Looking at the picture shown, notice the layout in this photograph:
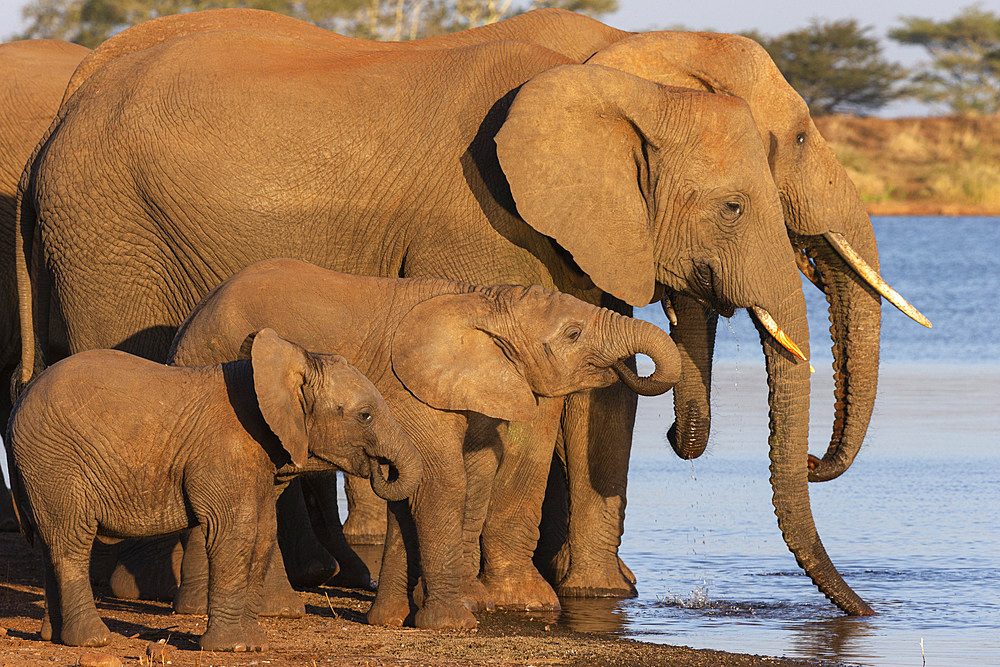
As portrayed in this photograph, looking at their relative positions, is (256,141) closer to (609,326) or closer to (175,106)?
(175,106)

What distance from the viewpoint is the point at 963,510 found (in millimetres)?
10117

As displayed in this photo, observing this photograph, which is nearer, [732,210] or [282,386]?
[282,386]

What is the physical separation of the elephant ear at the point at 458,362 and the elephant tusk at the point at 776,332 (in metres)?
1.26

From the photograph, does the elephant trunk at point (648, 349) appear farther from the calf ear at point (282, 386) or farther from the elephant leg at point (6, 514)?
the elephant leg at point (6, 514)

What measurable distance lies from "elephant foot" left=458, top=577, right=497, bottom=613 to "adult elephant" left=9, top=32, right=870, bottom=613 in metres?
0.14

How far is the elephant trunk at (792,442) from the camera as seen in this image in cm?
773

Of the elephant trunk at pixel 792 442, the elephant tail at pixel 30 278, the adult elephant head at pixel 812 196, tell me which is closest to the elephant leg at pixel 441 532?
the elephant trunk at pixel 792 442

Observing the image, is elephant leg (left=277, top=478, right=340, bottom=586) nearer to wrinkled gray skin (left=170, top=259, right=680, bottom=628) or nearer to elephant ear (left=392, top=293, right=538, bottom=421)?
wrinkled gray skin (left=170, top=259, right=680, bottom=628)

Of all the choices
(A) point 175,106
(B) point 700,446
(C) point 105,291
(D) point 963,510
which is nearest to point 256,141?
(A) point 175,106

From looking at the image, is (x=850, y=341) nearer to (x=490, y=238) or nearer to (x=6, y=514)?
(x=490, y=238)

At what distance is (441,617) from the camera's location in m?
6.91

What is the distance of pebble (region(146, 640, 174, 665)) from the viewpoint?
602 centimetres

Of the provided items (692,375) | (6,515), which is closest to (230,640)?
(692,375)

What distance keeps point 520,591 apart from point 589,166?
1732mm
